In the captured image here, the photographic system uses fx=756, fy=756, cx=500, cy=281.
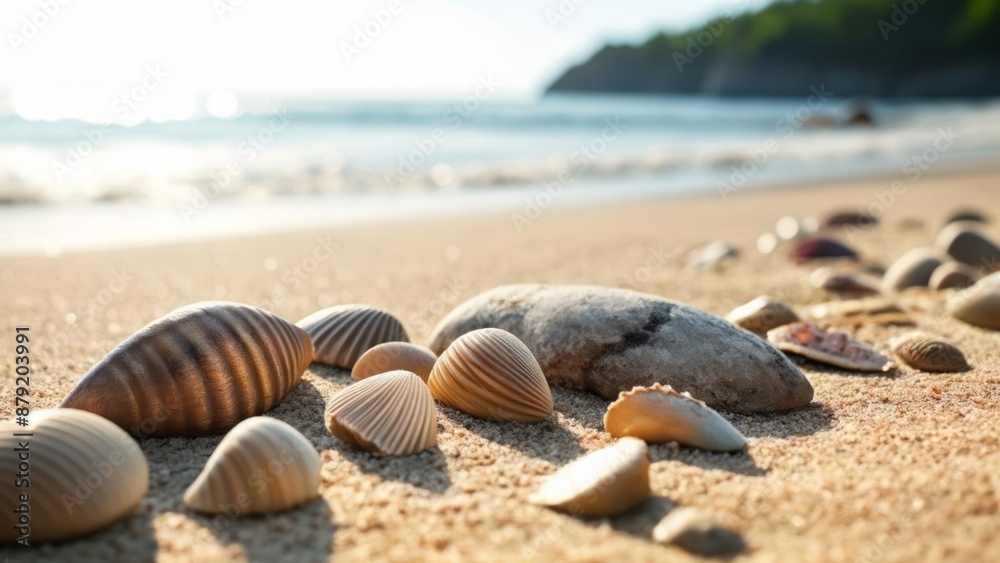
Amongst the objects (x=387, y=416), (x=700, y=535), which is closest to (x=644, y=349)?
(x=387, y=416)

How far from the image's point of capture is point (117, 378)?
2.41 m

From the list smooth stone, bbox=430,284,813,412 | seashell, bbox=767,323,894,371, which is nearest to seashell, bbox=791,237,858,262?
seashell, bbox=767,323,894,371

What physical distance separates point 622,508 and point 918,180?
37.3 feet

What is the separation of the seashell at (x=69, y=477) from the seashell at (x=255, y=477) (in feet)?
0.56

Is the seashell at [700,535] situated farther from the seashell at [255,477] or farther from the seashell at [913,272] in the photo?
the seashell at [913,272]

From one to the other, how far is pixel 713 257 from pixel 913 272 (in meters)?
1.51

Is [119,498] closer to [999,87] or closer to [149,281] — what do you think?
[149,281]

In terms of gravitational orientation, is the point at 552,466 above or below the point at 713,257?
above

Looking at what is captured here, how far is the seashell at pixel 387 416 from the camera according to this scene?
2328 millimetres

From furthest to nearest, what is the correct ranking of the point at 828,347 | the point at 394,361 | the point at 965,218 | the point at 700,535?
the point at 965,218 → the point at 828,347 → the point at 394,361 → the point at 700,535

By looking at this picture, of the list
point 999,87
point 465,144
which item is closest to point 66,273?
point 465,144

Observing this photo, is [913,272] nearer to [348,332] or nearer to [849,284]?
[849,284]

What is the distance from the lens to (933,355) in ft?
10.4

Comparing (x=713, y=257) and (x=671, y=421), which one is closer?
(x=671, y=421)
